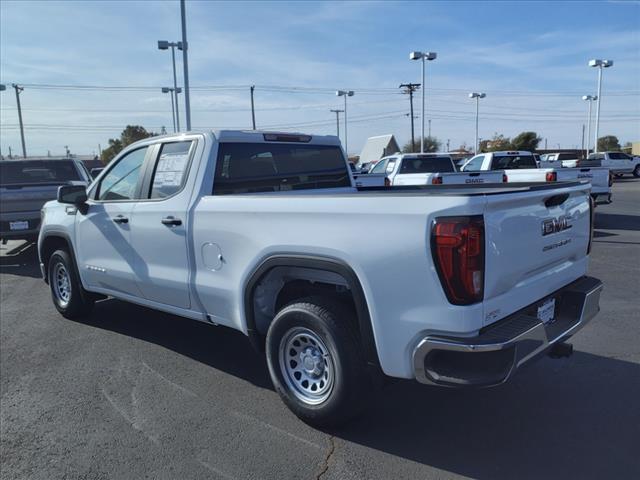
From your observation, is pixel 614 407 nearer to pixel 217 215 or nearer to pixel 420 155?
pixel 217 215

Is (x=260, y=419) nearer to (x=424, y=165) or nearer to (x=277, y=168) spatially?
(x=277, y=168)

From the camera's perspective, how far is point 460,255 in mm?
2805

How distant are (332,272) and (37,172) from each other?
9886 mm

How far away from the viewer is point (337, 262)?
325cm

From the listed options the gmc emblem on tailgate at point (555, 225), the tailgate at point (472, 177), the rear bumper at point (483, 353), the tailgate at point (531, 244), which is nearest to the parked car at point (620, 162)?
the tailgate at point (472, 177)

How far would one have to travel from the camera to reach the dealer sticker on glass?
345 centimetres

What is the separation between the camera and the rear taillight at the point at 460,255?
279 cm

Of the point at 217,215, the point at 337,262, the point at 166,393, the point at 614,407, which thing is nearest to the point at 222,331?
the point at 166,393

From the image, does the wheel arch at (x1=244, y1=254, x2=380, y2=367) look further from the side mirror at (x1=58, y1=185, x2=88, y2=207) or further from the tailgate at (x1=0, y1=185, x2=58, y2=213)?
the tailgate at (x1=0, y1=185, x2=58, y2=213)

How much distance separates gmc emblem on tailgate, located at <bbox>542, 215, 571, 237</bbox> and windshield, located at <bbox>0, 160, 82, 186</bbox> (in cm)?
995

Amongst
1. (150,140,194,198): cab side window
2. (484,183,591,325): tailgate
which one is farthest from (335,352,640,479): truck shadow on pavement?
(150,140,194,198): cab side window

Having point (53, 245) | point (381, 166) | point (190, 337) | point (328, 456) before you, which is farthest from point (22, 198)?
point (381, 166)

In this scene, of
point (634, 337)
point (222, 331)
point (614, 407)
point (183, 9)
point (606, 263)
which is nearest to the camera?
point (614, 407)

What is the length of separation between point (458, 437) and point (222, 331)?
3056 millimetres
